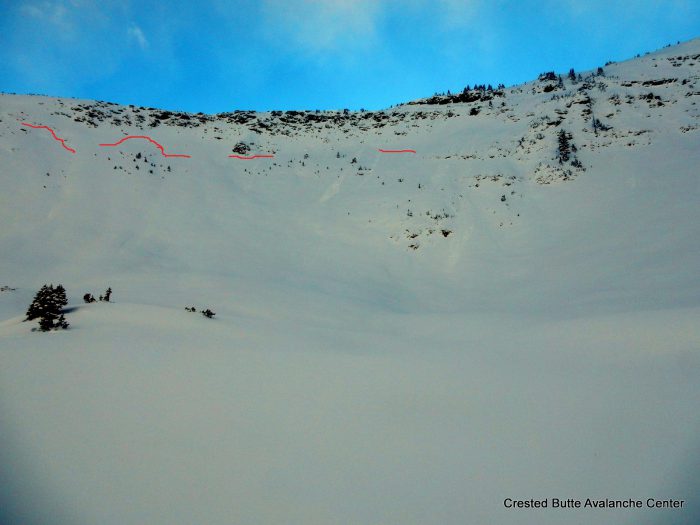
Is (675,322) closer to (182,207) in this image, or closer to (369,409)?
(369,409)

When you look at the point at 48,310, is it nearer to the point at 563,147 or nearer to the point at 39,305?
the point at 39,305

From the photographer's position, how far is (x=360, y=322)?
1012cm

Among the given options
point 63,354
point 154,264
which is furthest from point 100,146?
point 63,354

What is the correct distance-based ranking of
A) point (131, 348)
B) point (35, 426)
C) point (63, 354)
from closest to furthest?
point (35, 426) → point (63, 354) → point (131, 348)

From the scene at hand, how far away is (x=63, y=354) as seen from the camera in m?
5.49

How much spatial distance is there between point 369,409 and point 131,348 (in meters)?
4.24

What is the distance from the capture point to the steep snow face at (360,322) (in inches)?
122

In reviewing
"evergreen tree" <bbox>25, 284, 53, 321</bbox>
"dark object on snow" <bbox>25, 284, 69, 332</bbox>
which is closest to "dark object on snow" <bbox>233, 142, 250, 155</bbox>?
"dark object on snow" <bbox>25, 284, 69, 332</bbox>

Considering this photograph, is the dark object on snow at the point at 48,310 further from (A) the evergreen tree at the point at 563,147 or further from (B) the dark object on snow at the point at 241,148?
(A) the evergreen tree at the point at 563,147

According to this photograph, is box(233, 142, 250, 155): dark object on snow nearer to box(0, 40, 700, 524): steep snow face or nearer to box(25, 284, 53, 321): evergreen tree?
box(0, 40, 700, 524): steep snow face

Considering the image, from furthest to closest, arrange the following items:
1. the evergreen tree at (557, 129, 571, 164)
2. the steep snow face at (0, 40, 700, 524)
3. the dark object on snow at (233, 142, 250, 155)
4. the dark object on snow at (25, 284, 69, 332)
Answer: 1. the dark object on snow at (233, 142, 250, 155)
2. the evergreen tree at (557, 129, 571, 164)
3. the dark object on snow at (25, 284, 69, 332)
4. the steep snow face at (0, 40, 700, 524)

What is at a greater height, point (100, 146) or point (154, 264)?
point (100, 146)

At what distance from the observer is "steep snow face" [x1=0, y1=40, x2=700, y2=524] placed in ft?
10.2

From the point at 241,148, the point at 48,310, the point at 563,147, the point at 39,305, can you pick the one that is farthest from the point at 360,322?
the point at 241,148
